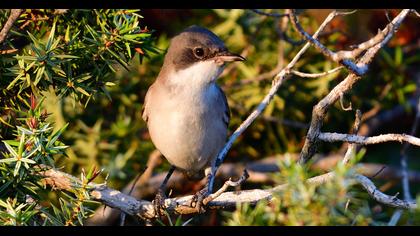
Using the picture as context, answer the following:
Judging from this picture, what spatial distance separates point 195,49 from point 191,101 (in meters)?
0.41

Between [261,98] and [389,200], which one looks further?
[261,98]

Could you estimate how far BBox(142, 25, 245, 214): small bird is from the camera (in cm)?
482

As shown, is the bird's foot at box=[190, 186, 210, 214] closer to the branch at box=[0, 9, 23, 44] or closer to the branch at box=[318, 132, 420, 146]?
the branch at box=[318, 132, 420, 146]

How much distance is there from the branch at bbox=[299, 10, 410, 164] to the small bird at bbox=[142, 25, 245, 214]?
1.22 meters

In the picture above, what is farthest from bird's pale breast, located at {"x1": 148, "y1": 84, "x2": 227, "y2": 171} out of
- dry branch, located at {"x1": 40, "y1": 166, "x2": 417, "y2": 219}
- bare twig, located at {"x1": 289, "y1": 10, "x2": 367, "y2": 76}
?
bare twig, located at {"x1": 289, "y1": 10, "x2": 367, "y2": 76}

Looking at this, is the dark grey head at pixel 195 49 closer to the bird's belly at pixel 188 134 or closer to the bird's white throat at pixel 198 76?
the bird's white throat at pixel 198 76

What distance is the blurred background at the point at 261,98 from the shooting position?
19.9 feet

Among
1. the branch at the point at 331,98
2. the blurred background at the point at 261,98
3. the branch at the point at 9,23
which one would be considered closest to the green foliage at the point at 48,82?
the branch at the point at 9,23

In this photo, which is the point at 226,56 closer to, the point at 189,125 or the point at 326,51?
the point at 189,125

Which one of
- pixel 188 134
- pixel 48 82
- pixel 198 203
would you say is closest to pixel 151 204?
pixel 198 203

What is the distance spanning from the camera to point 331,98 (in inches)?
139

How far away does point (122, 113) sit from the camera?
6.27 m
